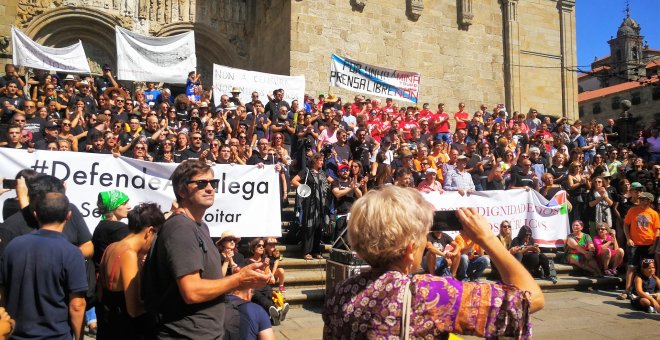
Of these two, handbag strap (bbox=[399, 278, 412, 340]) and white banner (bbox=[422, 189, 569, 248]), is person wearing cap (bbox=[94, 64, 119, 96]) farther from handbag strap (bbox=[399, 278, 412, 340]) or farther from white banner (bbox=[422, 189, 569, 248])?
handbag strap (bbox=[399, 278, 412, 340])

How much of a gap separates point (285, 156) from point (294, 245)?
1.81 m

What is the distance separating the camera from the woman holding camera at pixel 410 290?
1.69 meters

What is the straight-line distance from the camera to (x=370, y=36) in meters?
17.2

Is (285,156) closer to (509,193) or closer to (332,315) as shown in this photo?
(509,193)

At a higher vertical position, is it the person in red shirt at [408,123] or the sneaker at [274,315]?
the person in red shirt at [408,123]

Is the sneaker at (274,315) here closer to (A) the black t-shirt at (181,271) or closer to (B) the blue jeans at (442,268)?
(B) the blue jeans at (442,268)

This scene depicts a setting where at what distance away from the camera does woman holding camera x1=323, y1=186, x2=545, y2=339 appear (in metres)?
1.69

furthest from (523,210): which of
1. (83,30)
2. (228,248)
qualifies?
(83,30)

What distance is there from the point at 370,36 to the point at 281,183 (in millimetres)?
9942

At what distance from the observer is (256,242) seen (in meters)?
6.21

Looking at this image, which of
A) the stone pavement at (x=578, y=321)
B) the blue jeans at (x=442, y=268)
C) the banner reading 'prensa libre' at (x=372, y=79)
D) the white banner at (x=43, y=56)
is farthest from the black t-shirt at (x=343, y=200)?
the white banner at (x=43, y=56)

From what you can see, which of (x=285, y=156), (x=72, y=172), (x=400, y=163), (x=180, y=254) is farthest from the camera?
(x=400, y=163)

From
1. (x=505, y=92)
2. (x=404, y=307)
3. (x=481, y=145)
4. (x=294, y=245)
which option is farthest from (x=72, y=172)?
(x=505, y=92)

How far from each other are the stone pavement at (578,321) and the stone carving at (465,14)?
41.6 ft
